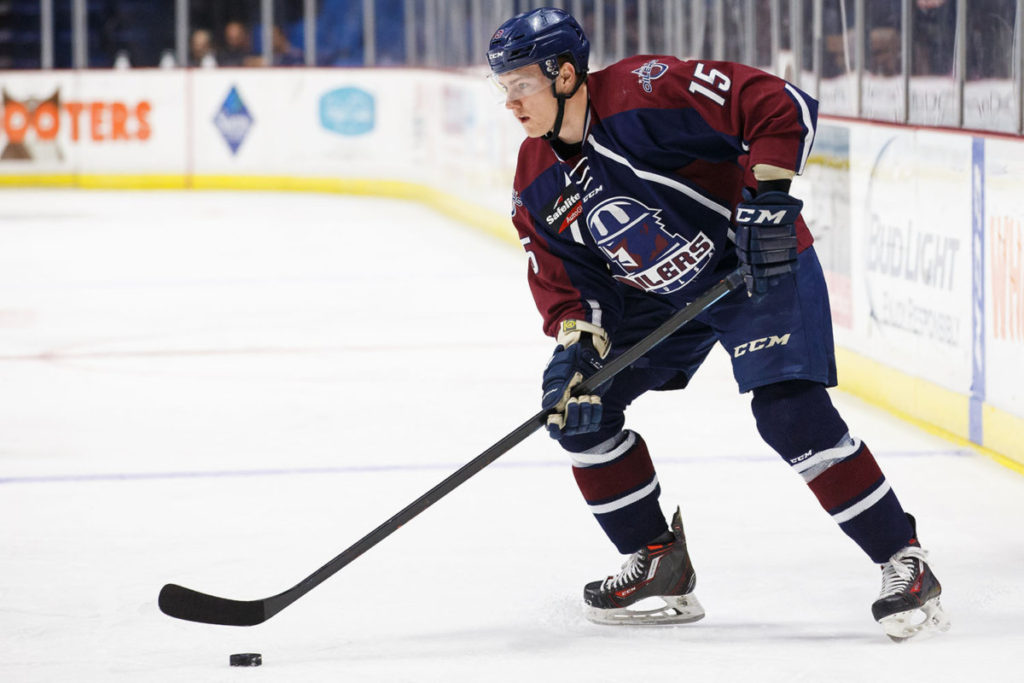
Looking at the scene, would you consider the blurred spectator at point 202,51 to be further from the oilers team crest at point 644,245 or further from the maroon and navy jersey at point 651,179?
the oilers team crest at point 644,245

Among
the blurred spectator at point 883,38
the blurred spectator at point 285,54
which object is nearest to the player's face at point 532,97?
the blurred spectator at point 883,38

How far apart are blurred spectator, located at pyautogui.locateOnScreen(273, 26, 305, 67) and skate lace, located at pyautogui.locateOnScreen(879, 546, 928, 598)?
11.7m

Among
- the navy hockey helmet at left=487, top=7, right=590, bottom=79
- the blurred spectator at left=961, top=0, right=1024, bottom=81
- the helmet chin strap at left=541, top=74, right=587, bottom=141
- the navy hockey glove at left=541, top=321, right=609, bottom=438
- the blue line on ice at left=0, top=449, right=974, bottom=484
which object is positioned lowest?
the blue line on ice at left=0, top=449, right=974, bottom=484

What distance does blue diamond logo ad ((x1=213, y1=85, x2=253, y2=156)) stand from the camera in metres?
13.6

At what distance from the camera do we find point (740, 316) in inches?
106

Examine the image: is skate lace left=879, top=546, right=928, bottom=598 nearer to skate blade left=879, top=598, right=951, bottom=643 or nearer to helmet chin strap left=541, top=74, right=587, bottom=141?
skate blade left=879, top=598, right=951, bottom=643

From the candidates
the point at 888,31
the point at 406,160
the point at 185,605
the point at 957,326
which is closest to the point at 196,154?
the point at 406,160

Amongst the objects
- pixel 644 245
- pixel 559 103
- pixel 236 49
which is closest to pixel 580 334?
pixel 644 245

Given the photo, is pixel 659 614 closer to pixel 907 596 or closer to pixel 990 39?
pixel 907 596

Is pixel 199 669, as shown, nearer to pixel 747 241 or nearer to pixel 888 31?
pixel 747 241

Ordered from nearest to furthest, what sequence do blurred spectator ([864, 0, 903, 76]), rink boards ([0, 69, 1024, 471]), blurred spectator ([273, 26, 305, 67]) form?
rink boards ([0, 69, 1024, 471]) → blurred spectator ([864, 0, 903, 76]) → blurred spectator ([273, 26, 305, 67])

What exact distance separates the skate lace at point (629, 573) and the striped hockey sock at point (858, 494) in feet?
1.24

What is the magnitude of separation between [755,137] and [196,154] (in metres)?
11.5

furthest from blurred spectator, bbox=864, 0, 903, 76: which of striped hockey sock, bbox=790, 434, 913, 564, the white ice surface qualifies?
striped hockey sock, bbox=790, 434, 913, 564
